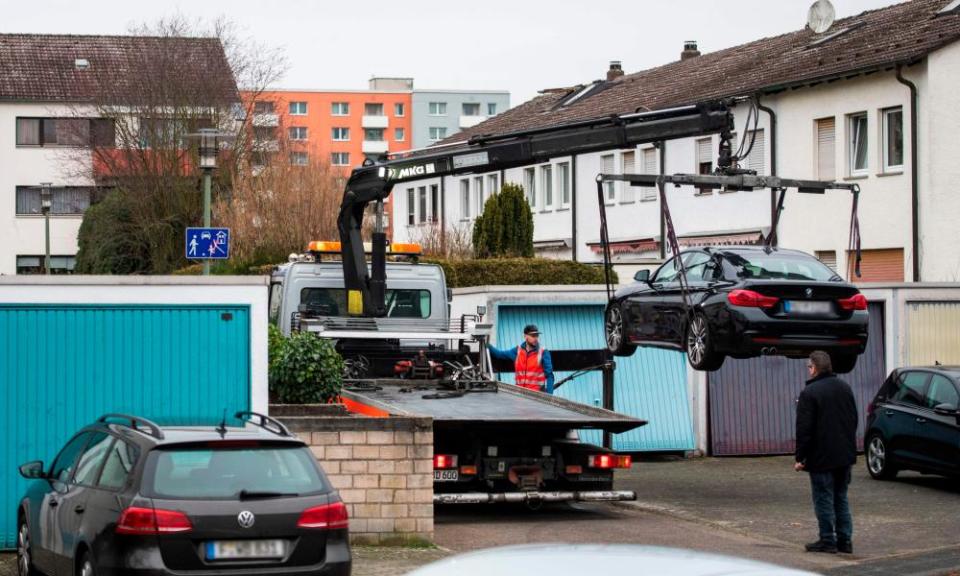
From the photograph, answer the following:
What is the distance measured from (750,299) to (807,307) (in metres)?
0.70

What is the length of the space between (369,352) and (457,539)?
14.4ft

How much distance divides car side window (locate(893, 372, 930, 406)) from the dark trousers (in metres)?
5.73

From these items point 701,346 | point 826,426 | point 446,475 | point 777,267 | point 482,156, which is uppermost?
point 482,156

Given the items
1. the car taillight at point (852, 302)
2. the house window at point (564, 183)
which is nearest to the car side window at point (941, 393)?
the car taillight at point (852, 302)

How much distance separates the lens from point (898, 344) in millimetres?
24812

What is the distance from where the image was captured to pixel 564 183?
50562 millimetres

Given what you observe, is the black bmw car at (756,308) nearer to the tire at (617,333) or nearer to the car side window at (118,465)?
the tire at (617,333)

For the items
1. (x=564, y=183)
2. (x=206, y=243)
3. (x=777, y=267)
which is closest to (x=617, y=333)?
(x=777, y=267)

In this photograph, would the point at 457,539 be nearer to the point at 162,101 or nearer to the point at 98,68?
the point at 162,101

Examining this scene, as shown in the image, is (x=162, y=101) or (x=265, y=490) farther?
(x=162, y=101)

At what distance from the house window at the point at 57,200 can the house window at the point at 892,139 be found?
137 feet

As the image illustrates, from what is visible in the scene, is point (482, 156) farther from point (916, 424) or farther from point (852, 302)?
point (916, 424)

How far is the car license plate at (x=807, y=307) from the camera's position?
15539 millimetres

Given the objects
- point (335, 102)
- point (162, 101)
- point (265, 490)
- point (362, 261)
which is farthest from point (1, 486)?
point (335, 102)
